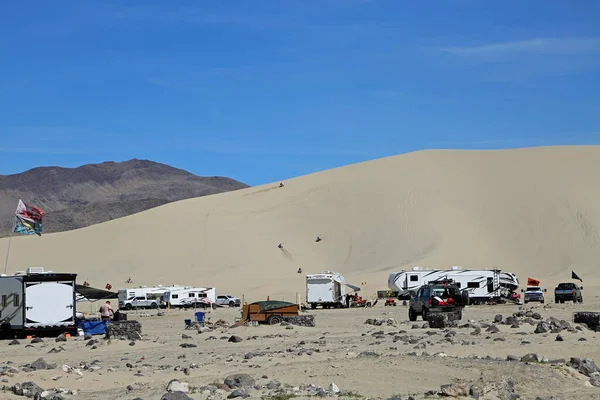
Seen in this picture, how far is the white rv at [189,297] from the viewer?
177 feet

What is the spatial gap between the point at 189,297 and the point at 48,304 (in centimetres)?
2800

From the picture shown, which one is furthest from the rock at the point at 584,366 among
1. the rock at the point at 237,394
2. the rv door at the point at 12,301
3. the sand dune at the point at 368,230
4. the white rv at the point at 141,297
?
the sand dune at the point at 368,230

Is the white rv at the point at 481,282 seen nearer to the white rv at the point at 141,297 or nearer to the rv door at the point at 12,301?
the white rv at the point at 141,297

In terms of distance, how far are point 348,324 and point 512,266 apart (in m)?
37.7

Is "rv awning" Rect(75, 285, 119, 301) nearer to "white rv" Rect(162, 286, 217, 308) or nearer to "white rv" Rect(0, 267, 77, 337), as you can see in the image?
"white rv" Rect(0, 267, 77, 337)

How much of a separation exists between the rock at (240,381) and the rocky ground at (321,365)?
4 cm

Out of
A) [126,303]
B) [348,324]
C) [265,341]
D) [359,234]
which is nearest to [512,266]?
[359,234]

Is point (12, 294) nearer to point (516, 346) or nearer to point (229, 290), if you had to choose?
point (516, 346)

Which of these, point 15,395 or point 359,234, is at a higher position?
point 359,234

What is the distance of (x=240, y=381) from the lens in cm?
1416

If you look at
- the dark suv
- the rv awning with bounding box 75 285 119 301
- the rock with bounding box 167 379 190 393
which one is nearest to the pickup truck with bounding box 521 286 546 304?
the dark suv

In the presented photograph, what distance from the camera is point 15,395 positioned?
13.9m

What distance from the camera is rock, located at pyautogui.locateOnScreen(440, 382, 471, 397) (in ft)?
42.3

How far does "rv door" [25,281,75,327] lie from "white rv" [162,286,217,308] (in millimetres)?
27196
